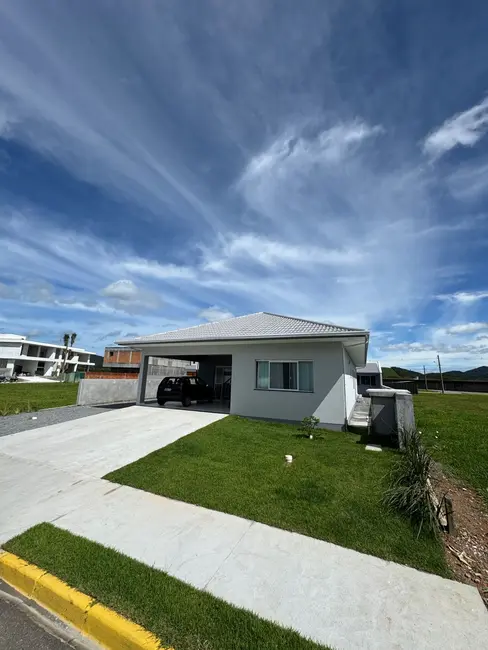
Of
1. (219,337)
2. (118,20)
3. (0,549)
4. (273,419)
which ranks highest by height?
(118,20)

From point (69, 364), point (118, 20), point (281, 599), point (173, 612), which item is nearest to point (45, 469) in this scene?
point (173, 612)

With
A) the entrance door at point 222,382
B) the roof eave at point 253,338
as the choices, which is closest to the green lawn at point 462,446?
the roof eave at point 253,338

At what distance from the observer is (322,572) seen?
321cm

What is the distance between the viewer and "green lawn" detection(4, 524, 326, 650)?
2398 mm

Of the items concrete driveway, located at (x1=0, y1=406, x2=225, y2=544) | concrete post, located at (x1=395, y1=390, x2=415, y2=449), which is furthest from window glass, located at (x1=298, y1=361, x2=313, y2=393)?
concrete driveway, located at (x1=0, y1=406, x2=225, y2=544)

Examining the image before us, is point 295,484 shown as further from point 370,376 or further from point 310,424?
point 370,376

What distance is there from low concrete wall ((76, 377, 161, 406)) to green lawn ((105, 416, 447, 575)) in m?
9.19

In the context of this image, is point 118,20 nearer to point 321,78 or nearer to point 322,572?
point 321,78

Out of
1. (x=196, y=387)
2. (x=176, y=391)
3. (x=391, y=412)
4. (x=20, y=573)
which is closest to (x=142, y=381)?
(x=176, y=391)

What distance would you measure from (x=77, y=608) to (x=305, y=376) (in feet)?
28.7

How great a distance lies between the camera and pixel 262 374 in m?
11.4

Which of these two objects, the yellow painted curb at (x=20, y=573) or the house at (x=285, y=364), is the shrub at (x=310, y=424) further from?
the yellow painted curb at (x=20, y=573)

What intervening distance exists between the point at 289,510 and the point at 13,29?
10683 mm

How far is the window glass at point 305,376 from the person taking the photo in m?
10.6
